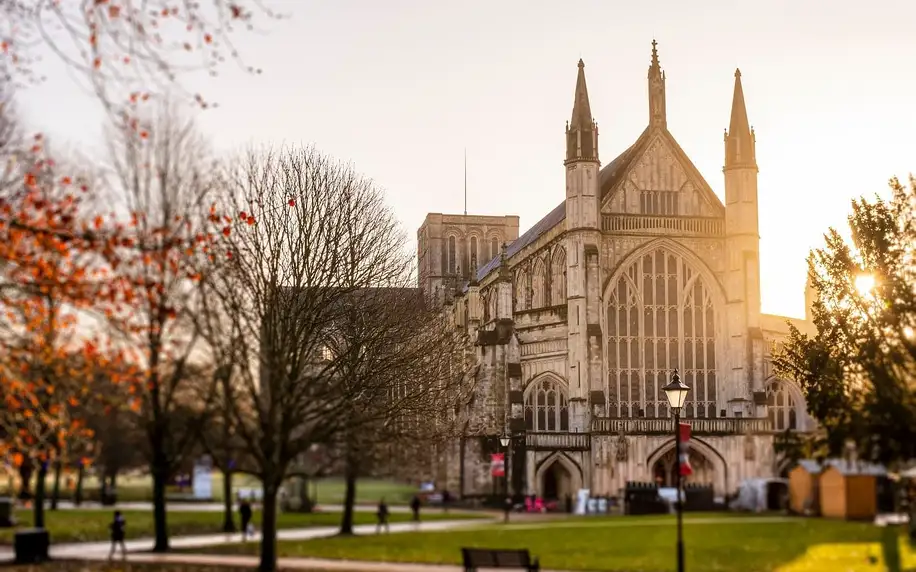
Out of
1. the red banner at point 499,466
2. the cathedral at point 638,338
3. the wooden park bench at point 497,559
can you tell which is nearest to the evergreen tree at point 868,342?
the wooden park bench at point 497,559

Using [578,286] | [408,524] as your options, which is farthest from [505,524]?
[578,286]

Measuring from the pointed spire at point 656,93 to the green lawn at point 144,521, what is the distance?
75.4 ft

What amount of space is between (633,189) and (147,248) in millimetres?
49603

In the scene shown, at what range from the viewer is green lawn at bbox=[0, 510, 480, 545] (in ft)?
132

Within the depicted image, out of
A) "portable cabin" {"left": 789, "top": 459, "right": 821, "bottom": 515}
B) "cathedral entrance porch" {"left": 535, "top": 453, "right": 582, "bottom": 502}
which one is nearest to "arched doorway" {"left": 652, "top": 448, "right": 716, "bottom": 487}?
"cathedral entrance porch" {"left": 535, "top": 453, "right": 582, "bottom": 502}

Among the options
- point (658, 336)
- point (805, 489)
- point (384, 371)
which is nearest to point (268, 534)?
point (384, 371)

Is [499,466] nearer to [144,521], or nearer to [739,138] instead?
[144,521]

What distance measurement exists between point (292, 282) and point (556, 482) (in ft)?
84.9

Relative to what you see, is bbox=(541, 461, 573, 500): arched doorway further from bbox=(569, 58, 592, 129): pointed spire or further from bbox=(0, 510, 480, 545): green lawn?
bbox=(569, 58, 592, 129): pointed spire

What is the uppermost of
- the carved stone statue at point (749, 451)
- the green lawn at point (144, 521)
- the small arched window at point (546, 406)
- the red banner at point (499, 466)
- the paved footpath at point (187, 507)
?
the small arched window at point (546, 406)

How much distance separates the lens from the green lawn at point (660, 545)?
2559 centimetres

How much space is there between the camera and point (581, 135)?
57.7 meters

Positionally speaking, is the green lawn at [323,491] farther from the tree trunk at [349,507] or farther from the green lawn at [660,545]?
the green lawn at [660,545]

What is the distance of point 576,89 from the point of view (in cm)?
5941
